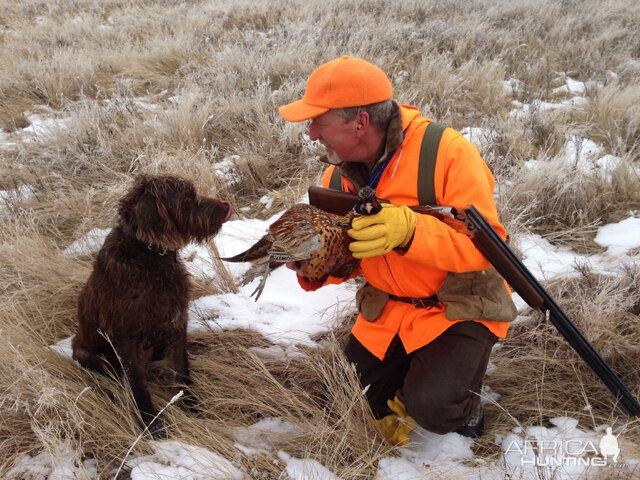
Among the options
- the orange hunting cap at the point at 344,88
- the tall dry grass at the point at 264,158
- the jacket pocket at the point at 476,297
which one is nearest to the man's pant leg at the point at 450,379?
the jacket pocket at the point at 476,297

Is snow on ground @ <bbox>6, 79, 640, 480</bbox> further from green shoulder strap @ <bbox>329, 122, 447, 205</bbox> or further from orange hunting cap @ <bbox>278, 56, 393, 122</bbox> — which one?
orange hunting cap @ <bbox>278, 56, 393, 122</bbox>

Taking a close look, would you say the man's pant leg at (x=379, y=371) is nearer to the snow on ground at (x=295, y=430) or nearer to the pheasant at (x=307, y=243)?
the snow on ground at (x=295, y=430)

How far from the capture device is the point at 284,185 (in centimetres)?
456

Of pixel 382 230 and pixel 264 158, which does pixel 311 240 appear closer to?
pixel 382 230

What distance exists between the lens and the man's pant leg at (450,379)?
2170 millimetres

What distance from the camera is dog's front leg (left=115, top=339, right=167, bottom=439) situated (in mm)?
2320

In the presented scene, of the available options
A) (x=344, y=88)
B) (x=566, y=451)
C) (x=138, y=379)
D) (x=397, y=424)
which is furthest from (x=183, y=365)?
(x=566, y=451)

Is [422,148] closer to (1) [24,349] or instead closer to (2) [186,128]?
(1) [24,349]

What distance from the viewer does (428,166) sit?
6.97 ft

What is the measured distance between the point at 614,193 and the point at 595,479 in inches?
119

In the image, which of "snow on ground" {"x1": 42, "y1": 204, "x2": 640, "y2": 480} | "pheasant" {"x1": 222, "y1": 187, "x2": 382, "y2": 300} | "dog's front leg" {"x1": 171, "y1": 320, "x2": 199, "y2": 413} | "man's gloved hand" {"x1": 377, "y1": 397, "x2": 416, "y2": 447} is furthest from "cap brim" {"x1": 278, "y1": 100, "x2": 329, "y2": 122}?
"man's gloved hand" {"x1": 377, "y1": 397, "x2": 416, "y2": 447}

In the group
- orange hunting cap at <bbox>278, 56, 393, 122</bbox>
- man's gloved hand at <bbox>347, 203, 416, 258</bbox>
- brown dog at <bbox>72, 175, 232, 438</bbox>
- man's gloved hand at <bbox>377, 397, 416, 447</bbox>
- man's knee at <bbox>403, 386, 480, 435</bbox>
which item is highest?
orange hunting cap at <bbox>278, 56, 393, 122</bbox>

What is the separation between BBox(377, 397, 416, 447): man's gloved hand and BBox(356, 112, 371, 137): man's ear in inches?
59.0

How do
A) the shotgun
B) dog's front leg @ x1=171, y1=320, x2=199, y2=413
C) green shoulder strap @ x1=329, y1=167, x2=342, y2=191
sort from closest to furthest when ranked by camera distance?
the shotgun, dog's front leg @ x1=171, y1=320, x2=199, y2=413, green shoulder strap @ x1=329, y1=167, x2=342, y2=191
